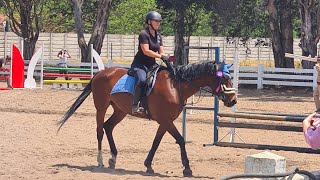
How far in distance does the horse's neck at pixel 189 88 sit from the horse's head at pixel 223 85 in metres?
0.27

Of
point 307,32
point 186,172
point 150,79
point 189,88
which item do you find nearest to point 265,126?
point 189,88

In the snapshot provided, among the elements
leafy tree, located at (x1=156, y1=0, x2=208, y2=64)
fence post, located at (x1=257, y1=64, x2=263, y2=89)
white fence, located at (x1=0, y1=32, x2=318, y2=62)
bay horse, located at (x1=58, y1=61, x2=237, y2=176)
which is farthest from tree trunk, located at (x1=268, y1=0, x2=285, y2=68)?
bay horse, located at (x1=58, y1=61, x2=237, y2=176)

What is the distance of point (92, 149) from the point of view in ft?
48.3

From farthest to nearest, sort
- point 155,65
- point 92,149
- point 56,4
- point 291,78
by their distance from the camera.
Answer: point 56,4 < point 291,78 < point 92,149 < point 155,65

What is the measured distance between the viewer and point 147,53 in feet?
40.5

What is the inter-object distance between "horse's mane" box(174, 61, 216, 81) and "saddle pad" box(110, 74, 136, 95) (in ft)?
2.38

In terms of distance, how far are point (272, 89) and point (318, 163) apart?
65.4ft

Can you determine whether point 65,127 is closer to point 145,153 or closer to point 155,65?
point 145,153

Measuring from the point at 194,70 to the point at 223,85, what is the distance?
1.77 ft

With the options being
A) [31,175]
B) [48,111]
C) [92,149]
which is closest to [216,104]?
[92,149]

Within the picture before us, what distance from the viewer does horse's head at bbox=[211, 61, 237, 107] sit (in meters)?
12.2

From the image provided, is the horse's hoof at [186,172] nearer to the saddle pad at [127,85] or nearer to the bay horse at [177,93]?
the bay horse at [177,93]

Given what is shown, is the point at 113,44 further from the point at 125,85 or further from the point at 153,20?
the point at 153,20

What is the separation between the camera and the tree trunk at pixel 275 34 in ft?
114
